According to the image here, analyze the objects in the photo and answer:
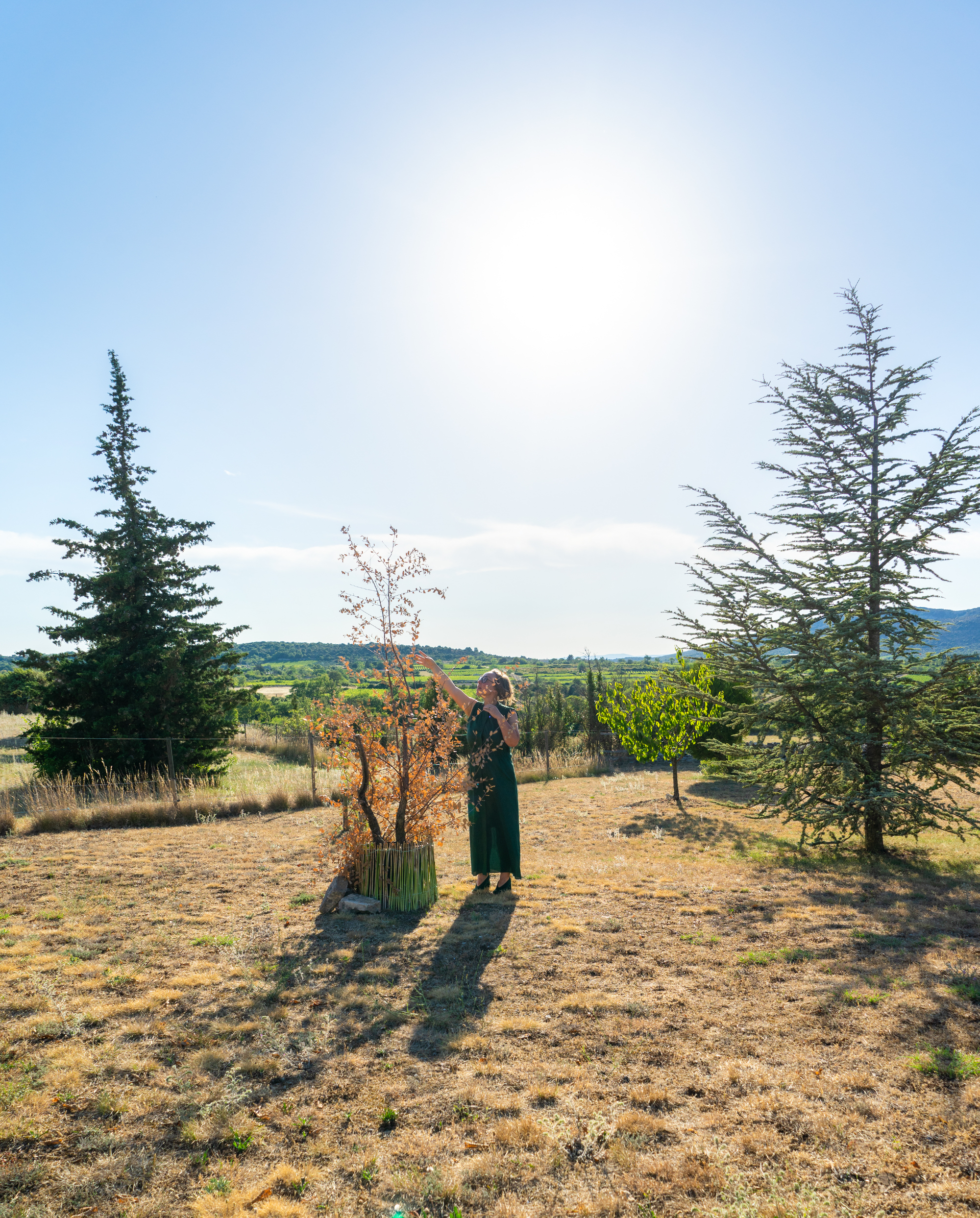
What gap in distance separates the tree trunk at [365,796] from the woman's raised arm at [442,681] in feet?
2.79

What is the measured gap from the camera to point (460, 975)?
4160 millimetres

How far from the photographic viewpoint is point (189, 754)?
14.1m

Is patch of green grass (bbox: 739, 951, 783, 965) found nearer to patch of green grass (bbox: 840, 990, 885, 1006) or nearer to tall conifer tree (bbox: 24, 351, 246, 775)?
patch of green grass (bbox: 840, 990, 885, 1006)

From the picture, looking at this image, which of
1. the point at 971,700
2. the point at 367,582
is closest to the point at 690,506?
the point at 971,700

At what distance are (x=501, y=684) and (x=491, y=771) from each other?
806mm

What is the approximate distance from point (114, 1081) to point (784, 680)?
6.79 m

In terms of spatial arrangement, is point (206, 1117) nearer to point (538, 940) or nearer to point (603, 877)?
point (538, 940)

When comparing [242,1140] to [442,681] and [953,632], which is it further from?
[953,632]

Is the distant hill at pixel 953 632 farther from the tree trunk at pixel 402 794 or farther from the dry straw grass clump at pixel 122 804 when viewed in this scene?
the dry straw grass clump at pixel 122 804

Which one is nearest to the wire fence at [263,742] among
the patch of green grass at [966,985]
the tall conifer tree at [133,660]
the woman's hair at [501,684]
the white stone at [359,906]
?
the tall conifer tree at [133,660]

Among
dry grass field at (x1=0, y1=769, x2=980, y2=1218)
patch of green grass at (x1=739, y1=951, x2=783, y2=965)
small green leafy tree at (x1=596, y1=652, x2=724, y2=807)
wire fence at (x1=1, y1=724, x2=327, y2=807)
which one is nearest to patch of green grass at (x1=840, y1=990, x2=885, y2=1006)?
dry grass field at (x1=0, y1=769, x2=980, y2=1218)

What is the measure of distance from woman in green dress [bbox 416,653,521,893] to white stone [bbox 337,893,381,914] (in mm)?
1026

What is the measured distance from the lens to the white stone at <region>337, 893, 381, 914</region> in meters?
5.42

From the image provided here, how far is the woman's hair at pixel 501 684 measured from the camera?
5.88 m
